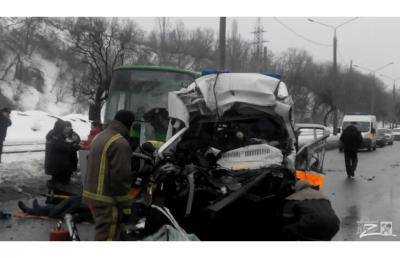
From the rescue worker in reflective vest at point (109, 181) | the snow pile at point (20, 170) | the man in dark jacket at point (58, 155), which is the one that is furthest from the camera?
the snow pile at point (20, 170)

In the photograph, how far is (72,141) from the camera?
9367 mm

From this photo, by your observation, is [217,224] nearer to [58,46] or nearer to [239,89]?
[239,89]

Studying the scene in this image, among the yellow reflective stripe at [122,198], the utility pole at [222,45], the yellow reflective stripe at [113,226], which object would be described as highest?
the utility pole at [222,45]

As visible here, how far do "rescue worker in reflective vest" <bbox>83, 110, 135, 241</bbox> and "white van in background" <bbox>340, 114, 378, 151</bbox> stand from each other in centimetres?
2351

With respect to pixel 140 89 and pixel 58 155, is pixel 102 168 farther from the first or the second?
pixel 140 89

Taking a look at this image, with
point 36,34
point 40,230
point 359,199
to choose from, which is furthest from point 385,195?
point 36,34

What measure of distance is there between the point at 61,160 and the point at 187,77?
2.96 meters

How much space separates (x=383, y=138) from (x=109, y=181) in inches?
1244

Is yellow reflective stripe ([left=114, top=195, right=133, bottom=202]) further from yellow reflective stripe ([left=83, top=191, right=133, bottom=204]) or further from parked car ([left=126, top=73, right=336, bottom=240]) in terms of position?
parked car ([left=126, top=73, right=336, bottom=240])

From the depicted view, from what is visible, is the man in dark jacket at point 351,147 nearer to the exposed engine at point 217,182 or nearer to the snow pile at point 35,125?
the exposed engine at point 217,182

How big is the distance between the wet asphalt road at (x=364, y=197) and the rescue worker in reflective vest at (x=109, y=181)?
292cm

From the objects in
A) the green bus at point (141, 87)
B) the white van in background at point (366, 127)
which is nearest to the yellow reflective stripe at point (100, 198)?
the green bus at point (141, 87)

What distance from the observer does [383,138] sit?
33.9 meters

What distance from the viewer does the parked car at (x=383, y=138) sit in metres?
33.0
